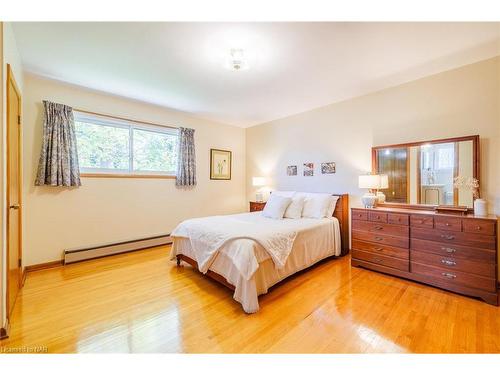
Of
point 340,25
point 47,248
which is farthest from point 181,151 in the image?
point 340,25

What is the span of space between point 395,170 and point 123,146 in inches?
165

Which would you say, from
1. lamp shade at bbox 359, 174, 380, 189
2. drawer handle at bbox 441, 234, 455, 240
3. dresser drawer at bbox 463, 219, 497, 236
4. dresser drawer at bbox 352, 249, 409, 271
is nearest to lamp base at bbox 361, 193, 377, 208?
lamp shade at bbox 359, 174, 380, 189

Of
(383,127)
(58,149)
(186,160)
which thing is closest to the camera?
(58,149)

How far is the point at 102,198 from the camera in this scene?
130 inches

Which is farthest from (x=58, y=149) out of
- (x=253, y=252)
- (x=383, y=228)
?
(x=383, y=228)

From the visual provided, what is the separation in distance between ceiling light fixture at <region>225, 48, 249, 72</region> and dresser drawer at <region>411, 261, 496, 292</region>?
288 cm

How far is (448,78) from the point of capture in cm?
259

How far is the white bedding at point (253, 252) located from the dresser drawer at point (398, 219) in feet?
2.53

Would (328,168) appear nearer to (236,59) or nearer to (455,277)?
(455,277)

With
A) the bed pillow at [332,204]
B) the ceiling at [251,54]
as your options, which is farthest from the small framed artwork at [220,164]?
the bed pillow at [332,204]

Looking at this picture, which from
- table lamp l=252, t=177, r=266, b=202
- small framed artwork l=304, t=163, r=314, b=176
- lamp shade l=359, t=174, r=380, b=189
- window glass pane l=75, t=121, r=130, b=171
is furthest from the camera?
table lamp l=252, t=177, r=266, b=202

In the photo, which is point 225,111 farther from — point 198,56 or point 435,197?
point 435,197

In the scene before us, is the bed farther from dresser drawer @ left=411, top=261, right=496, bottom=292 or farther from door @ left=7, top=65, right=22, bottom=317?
door @ left=7, top=65, right=22, bottom=317

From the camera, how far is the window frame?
3186 mm
